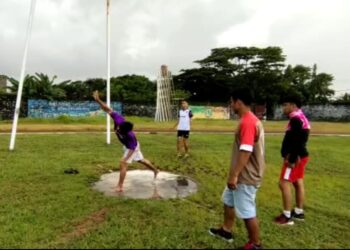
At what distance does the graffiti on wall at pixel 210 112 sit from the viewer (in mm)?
49156

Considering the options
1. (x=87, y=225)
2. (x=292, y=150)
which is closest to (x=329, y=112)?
(x=292, y=150)

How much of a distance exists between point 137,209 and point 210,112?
142 ft

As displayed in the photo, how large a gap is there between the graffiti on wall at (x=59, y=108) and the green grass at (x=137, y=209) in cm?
2539

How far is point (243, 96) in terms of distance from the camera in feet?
18.2

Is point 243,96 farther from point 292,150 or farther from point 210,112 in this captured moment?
point 210,112

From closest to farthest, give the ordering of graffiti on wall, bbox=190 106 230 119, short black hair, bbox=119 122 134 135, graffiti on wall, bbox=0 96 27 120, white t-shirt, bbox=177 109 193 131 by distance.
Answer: short black hair, bbox=119 122 134 135, white t-shirt, bbox=177 109 193 131, graffiti on wall, bbox=0 96 27 120, graffiti on wall, bbox=190 106 230 119

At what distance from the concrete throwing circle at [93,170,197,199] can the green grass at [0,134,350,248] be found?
258mm

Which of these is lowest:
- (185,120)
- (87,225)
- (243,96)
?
(87,225)

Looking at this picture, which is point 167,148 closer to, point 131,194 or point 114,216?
point 131,194

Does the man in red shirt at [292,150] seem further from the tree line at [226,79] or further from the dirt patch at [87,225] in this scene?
the tree line at [226,79]

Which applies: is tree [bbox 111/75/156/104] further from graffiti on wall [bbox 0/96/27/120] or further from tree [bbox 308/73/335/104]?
tree [bbox 308/73/335/104]

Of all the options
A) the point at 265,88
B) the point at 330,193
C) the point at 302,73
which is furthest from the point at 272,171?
the point at 302,73

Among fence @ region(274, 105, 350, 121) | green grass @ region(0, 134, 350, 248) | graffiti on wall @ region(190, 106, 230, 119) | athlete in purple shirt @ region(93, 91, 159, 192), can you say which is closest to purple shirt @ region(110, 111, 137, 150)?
athlete in purple shirt @ region(93, 91, 159, 192)

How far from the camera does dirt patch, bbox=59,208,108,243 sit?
6.20 metres
